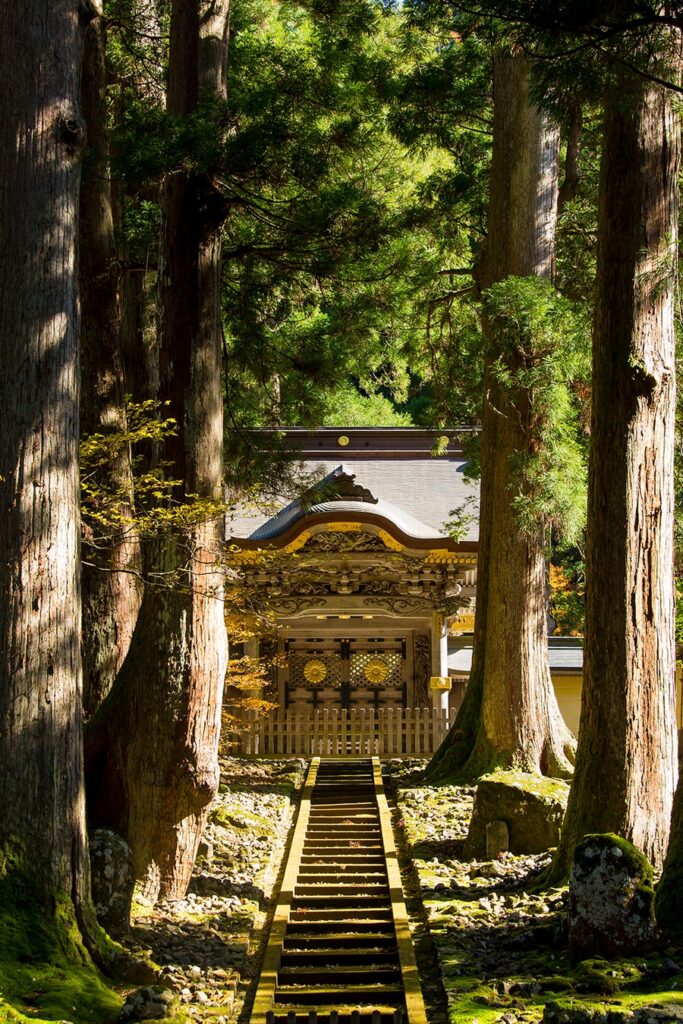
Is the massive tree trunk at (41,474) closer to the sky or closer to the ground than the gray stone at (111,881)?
closer to the sky

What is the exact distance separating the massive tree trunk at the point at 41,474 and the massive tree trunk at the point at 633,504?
340 centimetres

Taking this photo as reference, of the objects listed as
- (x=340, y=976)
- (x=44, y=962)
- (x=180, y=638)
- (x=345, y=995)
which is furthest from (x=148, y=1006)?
(x=180, y=638)

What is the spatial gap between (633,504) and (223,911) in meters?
4.15

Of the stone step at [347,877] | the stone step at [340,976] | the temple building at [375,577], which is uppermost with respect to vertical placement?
the temple building at [375,577]

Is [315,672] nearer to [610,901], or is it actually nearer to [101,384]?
[101,384]

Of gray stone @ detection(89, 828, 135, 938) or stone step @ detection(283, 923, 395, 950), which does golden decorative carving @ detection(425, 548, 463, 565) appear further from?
gray stone @ detection(89, 828, 135, 938)

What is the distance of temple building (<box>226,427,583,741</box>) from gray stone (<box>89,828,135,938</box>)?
26.0 feet

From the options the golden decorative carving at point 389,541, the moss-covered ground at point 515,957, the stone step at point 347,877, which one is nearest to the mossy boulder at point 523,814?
the moss-covered ground at point 515,957

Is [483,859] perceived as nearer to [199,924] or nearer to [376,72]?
[199,924]

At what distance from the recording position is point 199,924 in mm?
7723

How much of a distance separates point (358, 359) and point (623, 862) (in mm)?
9059

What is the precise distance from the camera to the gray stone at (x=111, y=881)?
6.93 m

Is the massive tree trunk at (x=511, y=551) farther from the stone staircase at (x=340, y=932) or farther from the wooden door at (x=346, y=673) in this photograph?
the wooden door at (x=346, y=673)

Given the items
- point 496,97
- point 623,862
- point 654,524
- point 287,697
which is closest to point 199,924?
point 623,862
